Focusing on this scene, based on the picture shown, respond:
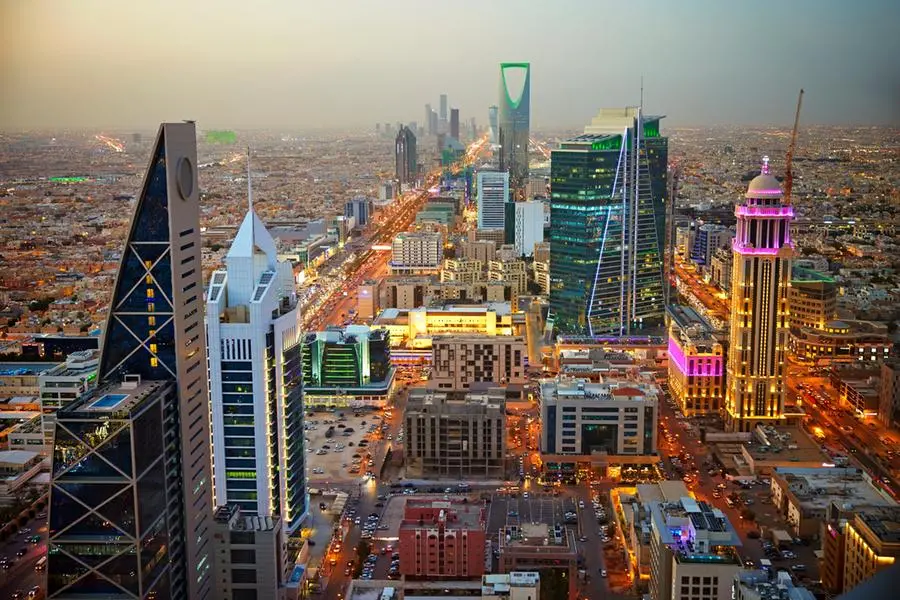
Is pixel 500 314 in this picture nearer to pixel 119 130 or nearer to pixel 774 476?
pixel 774 476

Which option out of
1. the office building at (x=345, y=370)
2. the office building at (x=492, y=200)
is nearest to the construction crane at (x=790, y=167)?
the office building at (x=345, y=370)

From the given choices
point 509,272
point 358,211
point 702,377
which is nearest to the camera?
point 702,377

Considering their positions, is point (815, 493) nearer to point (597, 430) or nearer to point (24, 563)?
point (597, 430)

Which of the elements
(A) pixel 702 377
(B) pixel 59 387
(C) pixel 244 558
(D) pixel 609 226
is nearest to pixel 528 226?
(D) pixel 609 226

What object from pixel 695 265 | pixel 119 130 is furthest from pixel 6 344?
pixel 695 265

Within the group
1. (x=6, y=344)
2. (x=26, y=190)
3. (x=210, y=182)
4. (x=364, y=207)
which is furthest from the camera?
(x=364, y=207)

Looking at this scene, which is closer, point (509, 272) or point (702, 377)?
point (702, 377)
